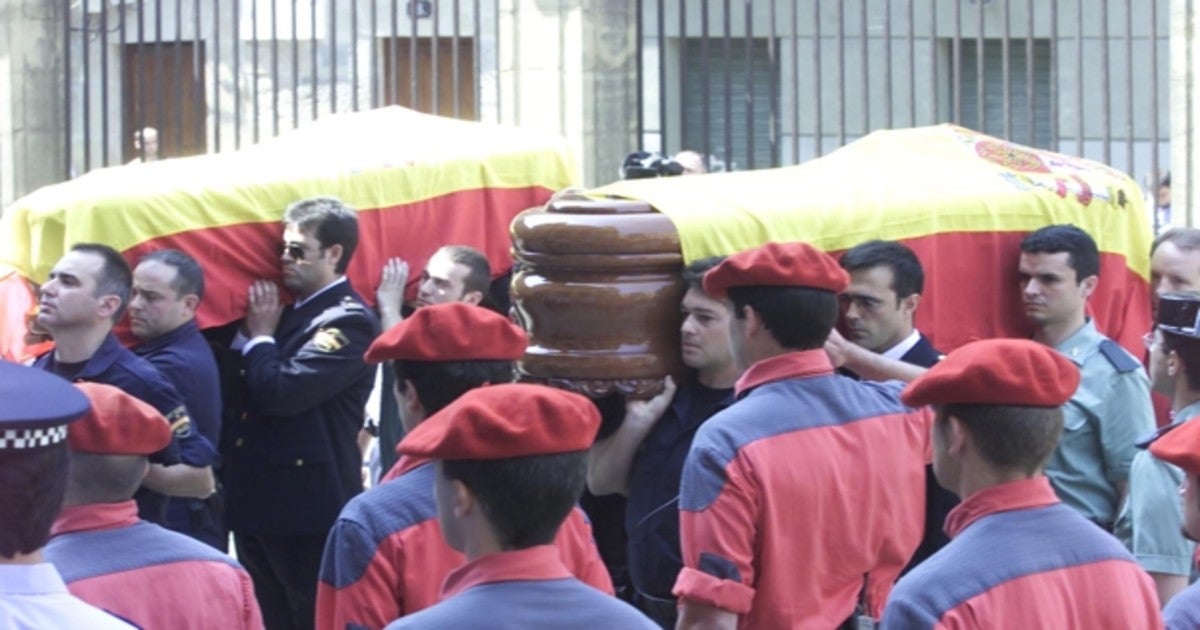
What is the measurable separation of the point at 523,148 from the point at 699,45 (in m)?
5.91

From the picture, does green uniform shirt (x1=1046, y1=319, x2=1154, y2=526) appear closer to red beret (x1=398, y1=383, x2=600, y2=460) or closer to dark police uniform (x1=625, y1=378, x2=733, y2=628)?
dark police uniform (x1=625, y1=378, x2=733, y2=628)

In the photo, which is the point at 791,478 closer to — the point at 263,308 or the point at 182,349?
the point at 182,349

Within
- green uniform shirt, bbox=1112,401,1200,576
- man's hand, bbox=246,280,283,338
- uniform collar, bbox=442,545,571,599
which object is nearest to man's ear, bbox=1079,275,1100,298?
green uniform shirt, bbox=1112,401,1200,576

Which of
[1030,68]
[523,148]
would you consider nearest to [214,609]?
[523,148]

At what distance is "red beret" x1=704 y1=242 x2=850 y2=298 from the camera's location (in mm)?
4594

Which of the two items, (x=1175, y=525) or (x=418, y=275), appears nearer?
(x=1175, y=525)

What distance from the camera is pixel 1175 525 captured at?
489 cm

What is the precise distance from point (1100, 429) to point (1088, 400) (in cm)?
8

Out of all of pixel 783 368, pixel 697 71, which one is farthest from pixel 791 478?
pixel 697 71

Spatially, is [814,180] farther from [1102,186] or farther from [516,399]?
[516,399]

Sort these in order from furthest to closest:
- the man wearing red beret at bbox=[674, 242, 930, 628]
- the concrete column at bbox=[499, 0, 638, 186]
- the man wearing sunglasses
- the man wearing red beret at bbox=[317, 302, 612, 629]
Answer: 1. the concrete column at bbox=[499, 0, 638, 186]
2. the man wearing sunglasses
3. the man wearing red beret at bbox=[674, 242, 930, 628]
4. the man wearing red beret at bbox=[317, 302, 612, 629]

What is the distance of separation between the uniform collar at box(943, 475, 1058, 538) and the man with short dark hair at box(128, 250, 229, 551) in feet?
9.77

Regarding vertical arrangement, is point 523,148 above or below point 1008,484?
above

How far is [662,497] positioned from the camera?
17.1 ft
